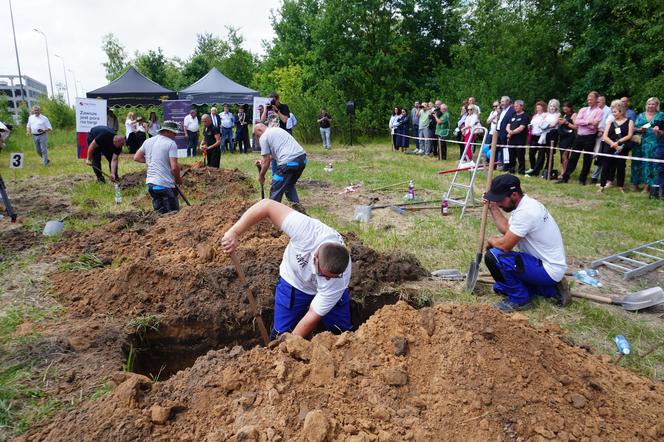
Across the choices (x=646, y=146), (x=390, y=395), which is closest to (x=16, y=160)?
(x=390, y=395)

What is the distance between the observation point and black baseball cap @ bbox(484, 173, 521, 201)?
13.7ft

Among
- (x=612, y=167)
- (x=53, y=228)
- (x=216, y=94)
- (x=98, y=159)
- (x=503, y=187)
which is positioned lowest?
(x=53, y=228)

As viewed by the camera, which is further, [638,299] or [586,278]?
[586,278]

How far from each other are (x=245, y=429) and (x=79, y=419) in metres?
1.05

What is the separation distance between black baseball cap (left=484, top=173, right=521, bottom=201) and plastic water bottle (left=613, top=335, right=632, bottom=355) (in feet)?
4.97

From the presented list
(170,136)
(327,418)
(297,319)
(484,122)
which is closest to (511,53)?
(484,122)

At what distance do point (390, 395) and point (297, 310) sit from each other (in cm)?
144

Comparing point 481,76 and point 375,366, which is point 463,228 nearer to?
point 375,366

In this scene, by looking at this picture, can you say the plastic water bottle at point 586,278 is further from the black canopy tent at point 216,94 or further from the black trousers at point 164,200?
the black canopy tent at point 216,94

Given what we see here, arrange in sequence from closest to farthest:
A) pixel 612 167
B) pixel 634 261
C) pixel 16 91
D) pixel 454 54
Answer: pixel 634 261
pixel 612 167
pixel 454 54
pixel 16 91

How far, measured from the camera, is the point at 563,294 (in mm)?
4348

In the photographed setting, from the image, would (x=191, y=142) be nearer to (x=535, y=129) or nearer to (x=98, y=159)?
(x=98, y=159)

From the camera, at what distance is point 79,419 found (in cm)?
248

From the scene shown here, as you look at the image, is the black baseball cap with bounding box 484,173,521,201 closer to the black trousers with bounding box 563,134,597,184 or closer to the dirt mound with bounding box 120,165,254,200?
the dirt mound with bounding box 120,165,254,200
